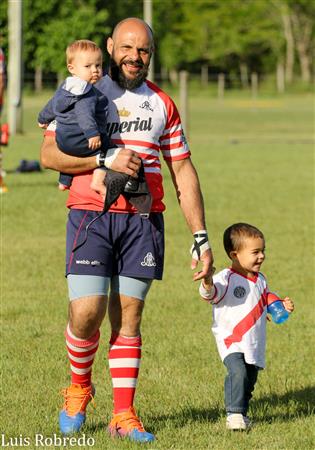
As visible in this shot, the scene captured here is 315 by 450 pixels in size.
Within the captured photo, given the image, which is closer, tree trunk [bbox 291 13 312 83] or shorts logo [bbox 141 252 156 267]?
shorts logo [bbox 141 252 156 267]

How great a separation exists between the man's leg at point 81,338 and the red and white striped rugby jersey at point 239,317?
0.68 metres

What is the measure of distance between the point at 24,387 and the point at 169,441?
154cm

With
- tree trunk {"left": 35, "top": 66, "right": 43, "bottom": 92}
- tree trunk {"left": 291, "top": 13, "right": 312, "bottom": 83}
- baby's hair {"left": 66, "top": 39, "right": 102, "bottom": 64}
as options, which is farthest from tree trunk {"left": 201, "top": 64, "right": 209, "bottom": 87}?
baby's hair {"left": 66, "top": 39, "right": 102, "bottom": 64}

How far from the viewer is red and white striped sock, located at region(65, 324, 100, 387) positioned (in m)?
6.33

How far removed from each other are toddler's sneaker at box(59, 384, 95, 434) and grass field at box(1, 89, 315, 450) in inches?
3.6

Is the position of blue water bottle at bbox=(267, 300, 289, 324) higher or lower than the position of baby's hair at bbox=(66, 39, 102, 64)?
lower

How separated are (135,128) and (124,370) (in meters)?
1.26

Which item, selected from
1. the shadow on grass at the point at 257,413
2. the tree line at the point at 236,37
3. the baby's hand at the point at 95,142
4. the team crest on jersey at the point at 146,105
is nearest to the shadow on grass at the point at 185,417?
the shadow on grass at the point at 257,413

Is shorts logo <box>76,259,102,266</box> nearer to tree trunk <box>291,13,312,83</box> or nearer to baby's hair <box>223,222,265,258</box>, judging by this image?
baby's hair <box>223,222,265,258</box>

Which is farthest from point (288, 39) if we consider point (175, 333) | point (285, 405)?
point (285, 405)

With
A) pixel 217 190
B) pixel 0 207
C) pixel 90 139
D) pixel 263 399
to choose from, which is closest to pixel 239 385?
pixel 263 399

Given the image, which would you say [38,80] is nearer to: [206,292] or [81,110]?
[206,292]

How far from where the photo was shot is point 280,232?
1503cm

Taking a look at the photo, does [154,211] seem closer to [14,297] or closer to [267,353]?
[267,353]
